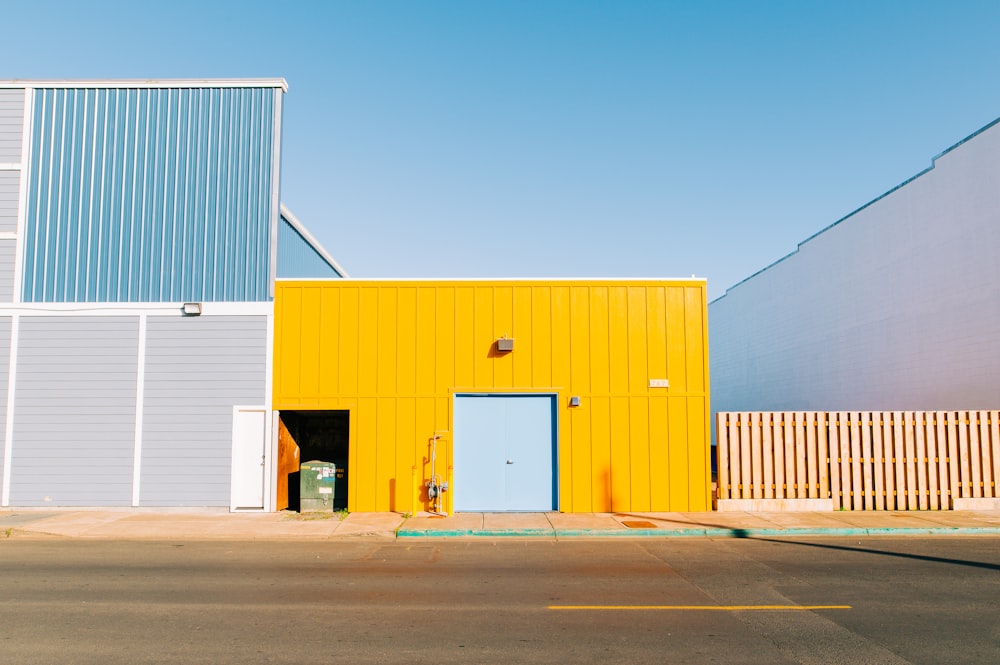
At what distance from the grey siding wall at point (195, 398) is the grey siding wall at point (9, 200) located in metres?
4.05

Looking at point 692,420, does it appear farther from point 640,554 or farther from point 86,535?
point 86,535

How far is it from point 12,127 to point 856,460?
20390 millimetres

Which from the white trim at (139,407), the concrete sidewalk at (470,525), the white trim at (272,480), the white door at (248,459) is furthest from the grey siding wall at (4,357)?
the white trim at (272,480)

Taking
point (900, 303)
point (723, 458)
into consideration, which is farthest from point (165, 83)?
point (900, 303)

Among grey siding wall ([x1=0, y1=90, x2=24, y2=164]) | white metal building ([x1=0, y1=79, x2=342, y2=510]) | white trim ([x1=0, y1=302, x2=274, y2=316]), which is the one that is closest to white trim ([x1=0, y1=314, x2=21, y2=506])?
white metal building ([x1=0, y1=79, x2=342, y2=510])

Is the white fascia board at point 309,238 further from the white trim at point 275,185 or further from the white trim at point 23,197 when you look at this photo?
the white trim at point 23,197

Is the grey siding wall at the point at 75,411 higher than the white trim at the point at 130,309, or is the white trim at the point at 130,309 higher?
the white trim at the point at 130,309

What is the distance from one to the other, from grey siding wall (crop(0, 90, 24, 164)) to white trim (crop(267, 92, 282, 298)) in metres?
5.85

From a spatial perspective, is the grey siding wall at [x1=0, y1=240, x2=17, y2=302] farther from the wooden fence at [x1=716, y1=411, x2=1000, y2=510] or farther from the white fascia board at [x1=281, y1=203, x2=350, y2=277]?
the wooden fence at [x1=716, y1=411, x2=1000, y2=510]

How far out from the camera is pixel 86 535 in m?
13.1

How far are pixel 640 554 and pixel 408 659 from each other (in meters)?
6.08

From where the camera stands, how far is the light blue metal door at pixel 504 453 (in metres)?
15.5

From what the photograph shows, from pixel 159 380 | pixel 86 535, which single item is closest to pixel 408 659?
pixel 86 535

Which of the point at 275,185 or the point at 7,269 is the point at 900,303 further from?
the point at 7,269
